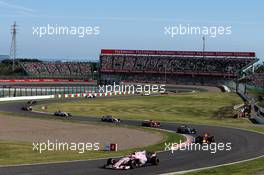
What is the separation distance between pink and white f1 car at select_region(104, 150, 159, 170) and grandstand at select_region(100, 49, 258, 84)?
127 m

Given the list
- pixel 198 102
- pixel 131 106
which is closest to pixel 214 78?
pixel 198 102

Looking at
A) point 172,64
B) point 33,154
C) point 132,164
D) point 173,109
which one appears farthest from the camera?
point 172,64

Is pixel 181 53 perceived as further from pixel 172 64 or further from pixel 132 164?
pixel 132 164

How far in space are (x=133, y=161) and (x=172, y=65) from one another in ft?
461

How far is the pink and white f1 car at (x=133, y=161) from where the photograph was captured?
89.8 ft

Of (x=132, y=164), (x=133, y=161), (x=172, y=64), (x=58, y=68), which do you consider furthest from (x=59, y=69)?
(x=132, y=164)

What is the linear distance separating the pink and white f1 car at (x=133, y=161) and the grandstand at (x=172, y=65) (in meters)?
127

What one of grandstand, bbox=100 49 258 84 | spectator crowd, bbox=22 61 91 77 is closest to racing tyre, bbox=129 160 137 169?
grandstand, bbox=100 49 258 84

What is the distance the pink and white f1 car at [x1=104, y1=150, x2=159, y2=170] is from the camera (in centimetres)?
2738

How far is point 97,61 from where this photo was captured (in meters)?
185

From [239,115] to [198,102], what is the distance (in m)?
24.8

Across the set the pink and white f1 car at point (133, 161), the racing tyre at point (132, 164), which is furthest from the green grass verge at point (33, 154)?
the racing tyre at point (132, 164)

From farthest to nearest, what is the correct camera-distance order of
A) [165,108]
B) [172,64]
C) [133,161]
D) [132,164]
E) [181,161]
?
[172,64]
[165,108]
[181,161]
[133,161]
[132,164]

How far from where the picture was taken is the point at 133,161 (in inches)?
1098
